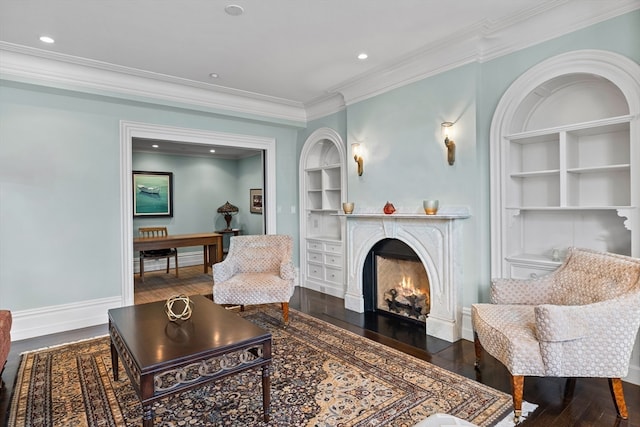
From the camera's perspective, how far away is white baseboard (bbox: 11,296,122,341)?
3432 mm

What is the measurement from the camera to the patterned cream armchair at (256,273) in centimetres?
362

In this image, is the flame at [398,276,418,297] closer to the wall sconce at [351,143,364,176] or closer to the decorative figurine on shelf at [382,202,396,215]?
the decorative figurine on shelf at [382,202,396,215]

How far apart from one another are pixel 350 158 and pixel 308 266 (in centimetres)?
191

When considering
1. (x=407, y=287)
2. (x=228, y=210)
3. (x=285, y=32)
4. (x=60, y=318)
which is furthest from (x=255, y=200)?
(x=285, y=32)

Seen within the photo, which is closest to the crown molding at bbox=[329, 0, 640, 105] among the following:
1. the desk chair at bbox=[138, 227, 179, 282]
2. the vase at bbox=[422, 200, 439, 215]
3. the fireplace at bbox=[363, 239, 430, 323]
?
the vase at bbox=[422, 200, 439, 215]

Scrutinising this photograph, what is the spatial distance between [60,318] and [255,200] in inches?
175

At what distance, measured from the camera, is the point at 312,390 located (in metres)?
2.32

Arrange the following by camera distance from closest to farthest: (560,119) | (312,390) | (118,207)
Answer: (312,390) → (560,119) → (118,207)

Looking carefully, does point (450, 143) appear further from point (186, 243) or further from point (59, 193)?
point (186, 243)

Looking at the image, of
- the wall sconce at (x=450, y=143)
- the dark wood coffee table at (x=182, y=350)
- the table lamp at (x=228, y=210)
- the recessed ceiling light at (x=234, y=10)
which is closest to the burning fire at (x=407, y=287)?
the wall sconce at (x=450, y=143)

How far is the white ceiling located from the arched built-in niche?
5.03ft

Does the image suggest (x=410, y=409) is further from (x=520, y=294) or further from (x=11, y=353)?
(x=11, y=353)

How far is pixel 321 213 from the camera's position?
17.9ft

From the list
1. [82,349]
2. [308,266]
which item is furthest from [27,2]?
[308,266]
